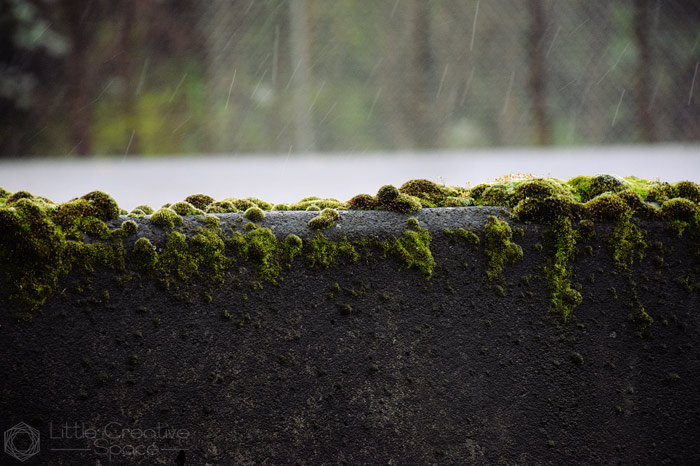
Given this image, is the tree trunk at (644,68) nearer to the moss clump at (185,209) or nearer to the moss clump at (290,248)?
the moss clump at (290,248)

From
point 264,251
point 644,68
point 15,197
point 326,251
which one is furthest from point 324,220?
point 644,68

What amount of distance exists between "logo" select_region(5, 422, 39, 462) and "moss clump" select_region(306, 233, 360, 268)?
0.98m

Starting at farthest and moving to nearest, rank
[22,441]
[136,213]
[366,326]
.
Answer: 1. [136,213]
2. [366,326]
3. [22,441]

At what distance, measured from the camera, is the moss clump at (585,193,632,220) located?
73.5 inches

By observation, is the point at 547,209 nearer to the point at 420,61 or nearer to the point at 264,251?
the point at 264,251

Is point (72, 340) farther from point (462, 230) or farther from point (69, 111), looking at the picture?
point (69, 111)

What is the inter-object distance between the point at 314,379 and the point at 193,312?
459 millimetres

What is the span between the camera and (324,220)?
1.76 meters

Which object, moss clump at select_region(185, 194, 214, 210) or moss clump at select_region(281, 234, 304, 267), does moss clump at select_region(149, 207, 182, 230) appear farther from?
moss clump at select_region(281, 234, 304, 267)

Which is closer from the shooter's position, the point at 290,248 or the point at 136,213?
the point at 290,248

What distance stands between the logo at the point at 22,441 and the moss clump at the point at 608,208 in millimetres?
2029

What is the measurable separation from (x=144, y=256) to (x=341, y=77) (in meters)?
7.13

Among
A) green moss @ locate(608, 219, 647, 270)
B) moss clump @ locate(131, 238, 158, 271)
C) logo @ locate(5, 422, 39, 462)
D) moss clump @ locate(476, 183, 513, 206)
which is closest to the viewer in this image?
logo @ locate(5, 422, 39, 462)

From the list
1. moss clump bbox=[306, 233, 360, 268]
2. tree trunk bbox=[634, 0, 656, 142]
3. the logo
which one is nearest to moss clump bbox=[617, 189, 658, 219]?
moss clump bbox=[306, 233, 360, 268]
